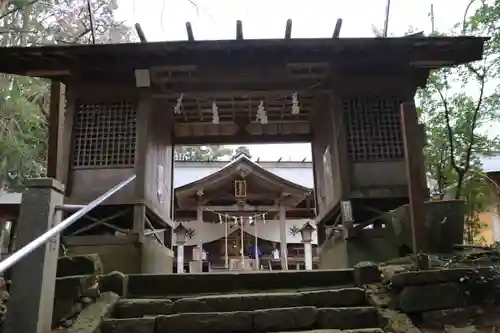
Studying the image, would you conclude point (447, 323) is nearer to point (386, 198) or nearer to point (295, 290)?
point (295, 290)

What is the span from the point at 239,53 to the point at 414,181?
3.87m

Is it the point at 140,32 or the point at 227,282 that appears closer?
the point at 227,282

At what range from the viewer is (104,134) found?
726 centimetres

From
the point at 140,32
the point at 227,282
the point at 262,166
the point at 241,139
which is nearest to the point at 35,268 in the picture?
the point at 227,282

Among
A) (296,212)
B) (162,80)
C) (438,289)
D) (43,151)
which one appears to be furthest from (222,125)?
(296,212)

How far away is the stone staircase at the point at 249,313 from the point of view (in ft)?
11.9

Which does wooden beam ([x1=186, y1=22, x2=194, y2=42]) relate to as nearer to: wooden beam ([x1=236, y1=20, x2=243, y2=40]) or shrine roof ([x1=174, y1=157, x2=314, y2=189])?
wooden beam ([x1=236, y1=20, x2=243, y2=40])

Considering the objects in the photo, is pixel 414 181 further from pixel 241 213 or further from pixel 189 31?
pixel 241 213

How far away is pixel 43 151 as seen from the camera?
11.8m

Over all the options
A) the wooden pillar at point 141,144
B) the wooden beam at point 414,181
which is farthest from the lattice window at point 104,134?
the wooden beam at point 414,181

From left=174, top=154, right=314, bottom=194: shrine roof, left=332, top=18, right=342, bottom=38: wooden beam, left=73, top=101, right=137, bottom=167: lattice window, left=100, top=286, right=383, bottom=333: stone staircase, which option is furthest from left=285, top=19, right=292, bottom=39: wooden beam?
left=174, top=154, right=314, bottom=194: shrine roof

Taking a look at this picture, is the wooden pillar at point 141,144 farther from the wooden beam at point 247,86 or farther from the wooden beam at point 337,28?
the wooden beam at point 337,28

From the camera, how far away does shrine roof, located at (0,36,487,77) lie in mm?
6781

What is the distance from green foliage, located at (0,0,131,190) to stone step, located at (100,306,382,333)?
6.60m
